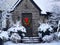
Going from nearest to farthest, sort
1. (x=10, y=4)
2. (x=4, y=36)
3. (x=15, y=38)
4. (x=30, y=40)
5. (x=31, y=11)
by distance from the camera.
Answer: (x=4, y=36), (x=15, y=38), (x=30, y=40), (x=10, y=4), (x=31, y=11)

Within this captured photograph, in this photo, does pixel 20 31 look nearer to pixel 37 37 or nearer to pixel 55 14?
pixel 37 37

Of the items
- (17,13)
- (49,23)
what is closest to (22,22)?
(17,13)

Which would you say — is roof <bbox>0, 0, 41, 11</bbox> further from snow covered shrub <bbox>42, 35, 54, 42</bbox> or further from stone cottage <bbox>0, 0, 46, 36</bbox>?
snow covered shrub <bbox>42, 35, 54, 42</bbox>

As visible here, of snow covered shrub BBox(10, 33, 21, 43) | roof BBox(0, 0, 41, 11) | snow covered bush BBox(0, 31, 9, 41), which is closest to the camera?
snow covered bush BBox(0, 31, 9, 41)

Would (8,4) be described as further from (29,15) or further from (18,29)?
(18,29)

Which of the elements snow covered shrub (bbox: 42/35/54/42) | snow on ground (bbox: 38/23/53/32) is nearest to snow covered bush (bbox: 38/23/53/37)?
snow on ground (bbox: 38/23/53/32)

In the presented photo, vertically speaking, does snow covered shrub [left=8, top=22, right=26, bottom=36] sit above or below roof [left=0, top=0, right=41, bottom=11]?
below

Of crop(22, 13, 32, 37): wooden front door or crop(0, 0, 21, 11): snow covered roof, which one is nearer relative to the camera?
crop(0, 0, 21, 11): snow covered roof

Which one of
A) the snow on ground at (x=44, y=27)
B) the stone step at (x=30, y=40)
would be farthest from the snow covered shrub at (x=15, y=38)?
the snow on ground at (x=44, y=27)

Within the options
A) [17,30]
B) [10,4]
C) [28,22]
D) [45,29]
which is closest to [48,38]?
[45,29]

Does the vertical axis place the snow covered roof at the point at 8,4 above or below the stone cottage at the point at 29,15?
above

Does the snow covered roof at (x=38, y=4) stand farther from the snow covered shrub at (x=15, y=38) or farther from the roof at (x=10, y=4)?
the snow covered shrub at (x=15, y=38)

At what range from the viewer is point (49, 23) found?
10297 millimetres

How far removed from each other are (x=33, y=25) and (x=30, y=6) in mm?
743
